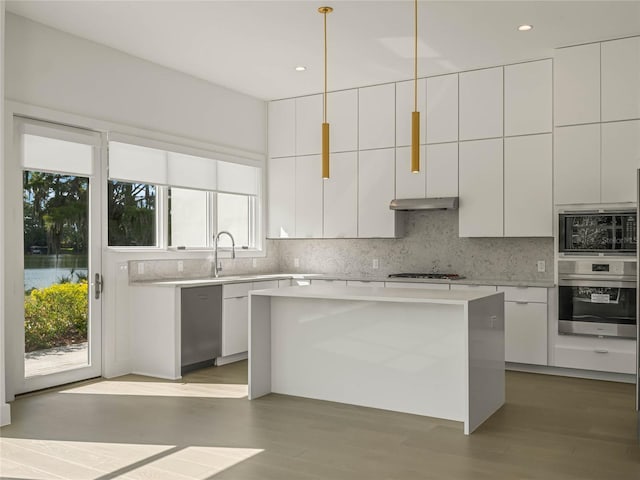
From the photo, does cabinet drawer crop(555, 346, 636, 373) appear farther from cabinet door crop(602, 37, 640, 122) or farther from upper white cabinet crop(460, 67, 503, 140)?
upper white cabinet crop(460, 67, 503, 140)

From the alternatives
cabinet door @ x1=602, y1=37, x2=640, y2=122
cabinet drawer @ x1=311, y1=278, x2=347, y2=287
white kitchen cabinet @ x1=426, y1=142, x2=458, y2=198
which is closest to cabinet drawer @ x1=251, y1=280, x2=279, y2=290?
cabinet drawer @ x1=311, y1=278, x2=347, y2=287

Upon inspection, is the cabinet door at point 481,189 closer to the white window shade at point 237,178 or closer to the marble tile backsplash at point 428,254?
the marble tile backsplash at point 428,254

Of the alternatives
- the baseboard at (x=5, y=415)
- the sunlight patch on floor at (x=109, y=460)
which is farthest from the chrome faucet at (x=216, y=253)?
the sunlight patch on floor at (x=109, y=460)

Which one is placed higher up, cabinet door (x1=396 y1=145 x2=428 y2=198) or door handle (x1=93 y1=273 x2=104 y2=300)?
cabinet door (x1=396 y1=145 x2=428 y2=198)

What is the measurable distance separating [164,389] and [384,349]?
190 centimetres

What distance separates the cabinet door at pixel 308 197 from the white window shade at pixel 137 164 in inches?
69.4

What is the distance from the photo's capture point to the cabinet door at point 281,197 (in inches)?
282

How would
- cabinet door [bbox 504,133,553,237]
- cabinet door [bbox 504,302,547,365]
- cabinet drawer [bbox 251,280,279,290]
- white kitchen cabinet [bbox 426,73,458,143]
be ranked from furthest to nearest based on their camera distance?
cabinet drawer [bbox 251,280,279,290], white kitchen cabinet [bbox 426,73,458,143], cabinet door [bbox 504,133,553,237], cabinet door [bbox 504,302,547,365]

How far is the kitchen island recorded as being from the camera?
12.9 ft

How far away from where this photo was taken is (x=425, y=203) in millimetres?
6117

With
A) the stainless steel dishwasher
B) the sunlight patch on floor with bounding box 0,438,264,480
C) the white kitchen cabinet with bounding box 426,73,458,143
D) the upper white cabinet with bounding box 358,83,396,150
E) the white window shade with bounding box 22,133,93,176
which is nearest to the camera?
the sunlight patch on floor with bounding box 0,438,264,480

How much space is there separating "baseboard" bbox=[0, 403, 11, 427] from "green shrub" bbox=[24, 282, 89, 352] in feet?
2.69

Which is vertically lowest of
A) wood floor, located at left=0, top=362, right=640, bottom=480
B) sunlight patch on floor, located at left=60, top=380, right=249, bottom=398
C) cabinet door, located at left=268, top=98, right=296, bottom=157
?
sunlight patch on floor, located at left=60, top=380, right=249, bottom=398

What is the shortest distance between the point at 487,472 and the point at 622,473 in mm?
692
